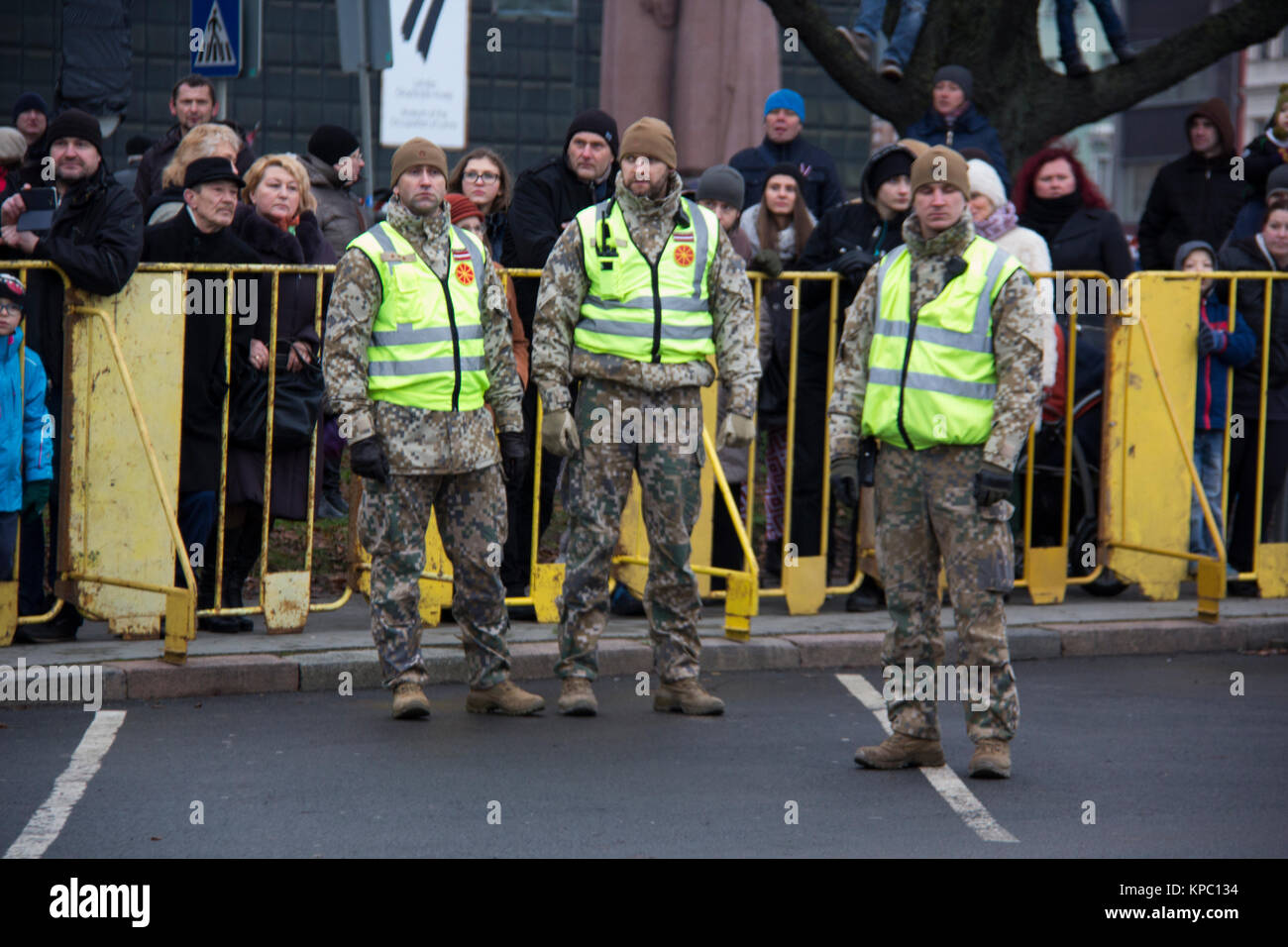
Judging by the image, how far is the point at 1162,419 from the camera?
33.7 feet

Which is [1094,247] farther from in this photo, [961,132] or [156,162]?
[156,162]

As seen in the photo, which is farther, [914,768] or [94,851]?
[914,768]

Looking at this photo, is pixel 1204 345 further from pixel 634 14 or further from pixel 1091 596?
pixel 634 14

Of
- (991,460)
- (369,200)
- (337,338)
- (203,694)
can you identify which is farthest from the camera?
(369,200)

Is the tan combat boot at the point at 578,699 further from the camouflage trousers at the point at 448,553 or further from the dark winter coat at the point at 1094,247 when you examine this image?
the dark winter coat at the point at 1094,247

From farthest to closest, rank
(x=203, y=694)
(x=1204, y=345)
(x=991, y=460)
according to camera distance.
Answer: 1. (x=1204, y=345)
2. (x=203, y=694)
3. (x=991, y=460)

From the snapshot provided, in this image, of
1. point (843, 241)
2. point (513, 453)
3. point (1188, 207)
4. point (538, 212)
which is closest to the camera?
point (513, 453)

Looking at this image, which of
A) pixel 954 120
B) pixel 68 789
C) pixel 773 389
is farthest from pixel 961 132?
pixel 68 789

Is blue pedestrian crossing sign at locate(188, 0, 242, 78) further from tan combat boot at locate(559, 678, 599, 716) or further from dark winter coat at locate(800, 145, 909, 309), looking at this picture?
tan combat boot at locate(559, 678, 599, 716)

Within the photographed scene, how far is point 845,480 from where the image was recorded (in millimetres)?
6973

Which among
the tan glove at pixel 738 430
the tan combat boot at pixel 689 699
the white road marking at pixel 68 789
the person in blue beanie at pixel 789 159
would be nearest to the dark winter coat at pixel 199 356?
the white road marking at pixel 68 789

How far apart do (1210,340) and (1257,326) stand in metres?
0.38
